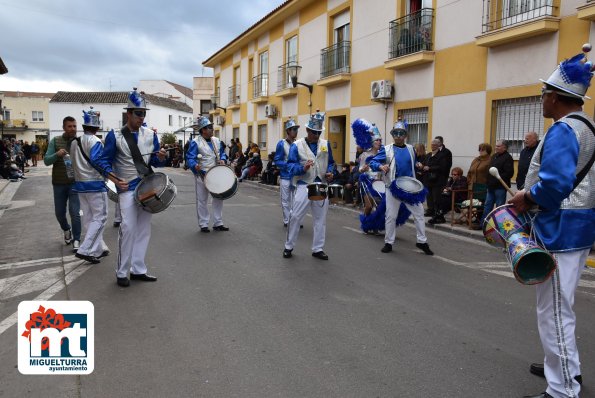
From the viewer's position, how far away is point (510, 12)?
38.0 ft

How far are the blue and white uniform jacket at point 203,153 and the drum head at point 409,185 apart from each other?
12.4 ft

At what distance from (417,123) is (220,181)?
763 centimetres

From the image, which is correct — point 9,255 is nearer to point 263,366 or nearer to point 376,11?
point 263,366

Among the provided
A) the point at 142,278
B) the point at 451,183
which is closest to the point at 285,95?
the point at 451,183

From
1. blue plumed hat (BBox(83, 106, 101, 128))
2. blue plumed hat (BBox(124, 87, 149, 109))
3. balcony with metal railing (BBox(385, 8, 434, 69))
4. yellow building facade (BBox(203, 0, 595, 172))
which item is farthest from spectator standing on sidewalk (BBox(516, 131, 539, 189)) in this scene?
blue plumed hat (BBox(83, 106, 101, 128))

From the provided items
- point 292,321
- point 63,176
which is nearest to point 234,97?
point 63,176

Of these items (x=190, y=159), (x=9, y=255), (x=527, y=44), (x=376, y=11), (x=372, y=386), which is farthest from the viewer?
(x=376, y=11)

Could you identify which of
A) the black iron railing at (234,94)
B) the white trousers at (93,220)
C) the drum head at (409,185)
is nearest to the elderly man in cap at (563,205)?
the drum head at (409,185)

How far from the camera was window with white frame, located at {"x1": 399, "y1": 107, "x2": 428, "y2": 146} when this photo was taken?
14586mm

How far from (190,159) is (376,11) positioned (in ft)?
31.8

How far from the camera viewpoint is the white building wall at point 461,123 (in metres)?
12.4

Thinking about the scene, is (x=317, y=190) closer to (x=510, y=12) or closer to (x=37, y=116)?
(x=510, y=12)

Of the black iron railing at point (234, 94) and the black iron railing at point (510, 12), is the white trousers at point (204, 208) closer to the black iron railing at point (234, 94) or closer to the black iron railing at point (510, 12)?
the black iron railing at point (510, 12)

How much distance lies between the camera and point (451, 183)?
12.6 m
